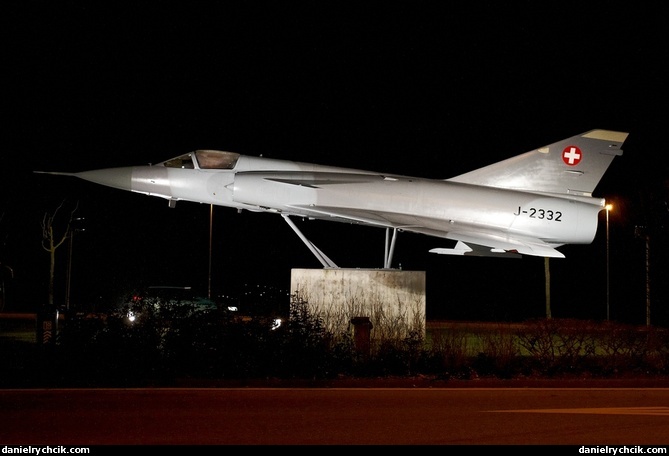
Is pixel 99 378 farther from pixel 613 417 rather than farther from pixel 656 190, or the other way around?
pixel 656 190

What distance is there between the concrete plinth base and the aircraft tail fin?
3.30m

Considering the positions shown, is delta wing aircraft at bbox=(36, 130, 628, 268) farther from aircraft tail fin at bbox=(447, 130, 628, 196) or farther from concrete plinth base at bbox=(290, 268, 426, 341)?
concrete plinth base at bbox=(290, 268, 426, 341)

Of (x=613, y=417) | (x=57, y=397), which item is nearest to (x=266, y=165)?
(x=57, y=397)

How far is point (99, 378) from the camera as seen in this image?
36.8 feet

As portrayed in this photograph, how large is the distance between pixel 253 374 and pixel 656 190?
25.2 m

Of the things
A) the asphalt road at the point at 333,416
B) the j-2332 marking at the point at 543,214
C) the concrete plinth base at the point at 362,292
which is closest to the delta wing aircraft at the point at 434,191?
the j-2332 marking at the point at 543,214

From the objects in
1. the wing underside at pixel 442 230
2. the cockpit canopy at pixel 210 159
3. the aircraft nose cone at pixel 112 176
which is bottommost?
the wing underside at pixel 442 230

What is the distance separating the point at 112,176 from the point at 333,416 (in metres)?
10.3

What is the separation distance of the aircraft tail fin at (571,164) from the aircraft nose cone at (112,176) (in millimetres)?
8722

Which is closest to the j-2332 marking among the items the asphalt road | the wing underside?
the wing underside

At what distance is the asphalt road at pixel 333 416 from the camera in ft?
23.8

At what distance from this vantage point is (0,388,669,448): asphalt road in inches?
285

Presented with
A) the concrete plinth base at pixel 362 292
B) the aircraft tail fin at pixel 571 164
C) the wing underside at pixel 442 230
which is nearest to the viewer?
the wing underside at pixel 442 230

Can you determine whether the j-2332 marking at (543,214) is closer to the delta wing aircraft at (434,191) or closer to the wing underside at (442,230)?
the delta wing aircraft at (434,191)
